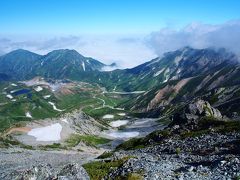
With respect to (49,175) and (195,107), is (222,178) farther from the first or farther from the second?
(195,107)

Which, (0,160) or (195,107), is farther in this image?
(195,107)

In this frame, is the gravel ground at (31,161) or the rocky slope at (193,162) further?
the gravel ground at (31,161)

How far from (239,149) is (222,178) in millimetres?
19267

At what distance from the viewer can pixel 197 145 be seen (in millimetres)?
67938

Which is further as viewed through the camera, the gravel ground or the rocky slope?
the gravel ground

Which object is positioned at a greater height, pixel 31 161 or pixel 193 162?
pixel 193 162

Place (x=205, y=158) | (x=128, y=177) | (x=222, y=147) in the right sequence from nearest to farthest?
(x=128, y=177) → (x=205, y=158) → (x=222, y=147)

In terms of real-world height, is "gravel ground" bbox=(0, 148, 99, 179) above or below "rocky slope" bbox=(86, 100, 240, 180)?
below

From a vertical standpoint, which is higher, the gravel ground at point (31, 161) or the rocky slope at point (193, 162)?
the rocky slope at point (193, 162)

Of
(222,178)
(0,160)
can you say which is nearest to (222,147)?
(222,178)

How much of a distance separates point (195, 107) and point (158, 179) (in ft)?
494

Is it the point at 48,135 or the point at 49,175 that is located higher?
the point at 49,175

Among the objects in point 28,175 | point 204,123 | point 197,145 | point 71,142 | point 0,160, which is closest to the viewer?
point 28,175

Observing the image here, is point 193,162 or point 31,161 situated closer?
point 193,162
